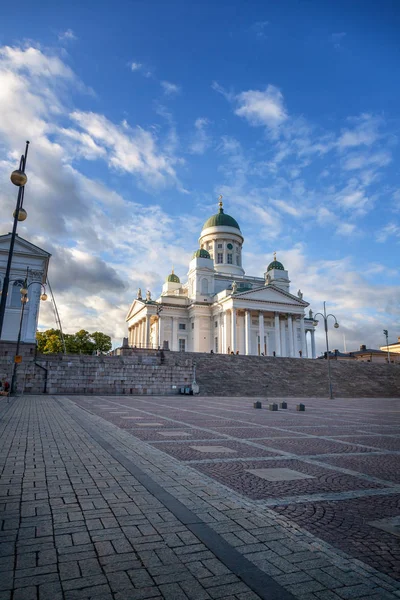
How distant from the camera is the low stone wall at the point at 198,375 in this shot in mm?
33656

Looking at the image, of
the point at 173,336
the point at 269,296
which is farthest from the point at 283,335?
the point at 173,336

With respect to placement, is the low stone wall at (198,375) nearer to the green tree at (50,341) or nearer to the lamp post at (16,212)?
the lamp post at (16,212)

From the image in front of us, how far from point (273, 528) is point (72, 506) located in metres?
2.49

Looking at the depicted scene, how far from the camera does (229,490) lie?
588 centimetres

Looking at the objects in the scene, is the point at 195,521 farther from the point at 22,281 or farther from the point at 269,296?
the point at 269,296

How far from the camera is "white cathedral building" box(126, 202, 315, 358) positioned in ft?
208

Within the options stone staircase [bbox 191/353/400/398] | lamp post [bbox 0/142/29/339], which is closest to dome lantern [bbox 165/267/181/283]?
stone staircase [bbox 191/353/400/398]

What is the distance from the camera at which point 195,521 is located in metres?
4.54

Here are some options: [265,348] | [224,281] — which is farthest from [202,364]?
[224,281]

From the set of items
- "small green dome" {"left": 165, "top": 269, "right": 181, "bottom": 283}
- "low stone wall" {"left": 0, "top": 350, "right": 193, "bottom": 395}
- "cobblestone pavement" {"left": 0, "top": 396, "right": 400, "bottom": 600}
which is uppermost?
"small green dome" {"left": 165, "top": 269, "right": 181, "bottom": 283}

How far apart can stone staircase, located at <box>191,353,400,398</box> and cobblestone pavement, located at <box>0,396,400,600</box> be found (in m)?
28.9

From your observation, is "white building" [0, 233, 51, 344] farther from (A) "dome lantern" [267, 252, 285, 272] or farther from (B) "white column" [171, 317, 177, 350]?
(A) "dome lantern" [267, 252, 285, 272]

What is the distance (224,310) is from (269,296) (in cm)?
764

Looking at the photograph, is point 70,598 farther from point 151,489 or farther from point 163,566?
point 151,489
